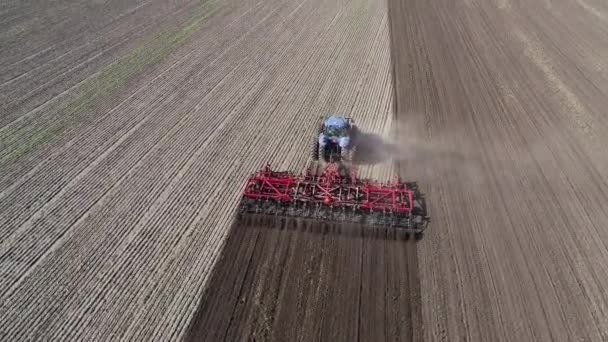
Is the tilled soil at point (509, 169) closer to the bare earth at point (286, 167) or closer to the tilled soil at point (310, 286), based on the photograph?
the bare earth at point (286, 167)

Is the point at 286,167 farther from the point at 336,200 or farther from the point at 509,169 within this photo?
the point at 509,169

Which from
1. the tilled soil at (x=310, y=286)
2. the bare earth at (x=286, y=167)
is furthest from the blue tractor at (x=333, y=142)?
the tilled soil at (x=310, y=286)

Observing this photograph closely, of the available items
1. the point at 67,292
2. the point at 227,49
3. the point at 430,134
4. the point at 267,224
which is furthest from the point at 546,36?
the point at 67,292

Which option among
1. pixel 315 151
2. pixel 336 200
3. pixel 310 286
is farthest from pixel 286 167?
pixel 310 286

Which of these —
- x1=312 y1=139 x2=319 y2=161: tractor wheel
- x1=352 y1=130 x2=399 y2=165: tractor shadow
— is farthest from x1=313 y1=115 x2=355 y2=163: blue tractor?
x1=352 y1=130 x2=399 y2=165: tractor shadow

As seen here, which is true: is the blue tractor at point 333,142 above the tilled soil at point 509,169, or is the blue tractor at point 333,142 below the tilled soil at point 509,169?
above

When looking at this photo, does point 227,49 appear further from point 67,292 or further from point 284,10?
point 67,292
